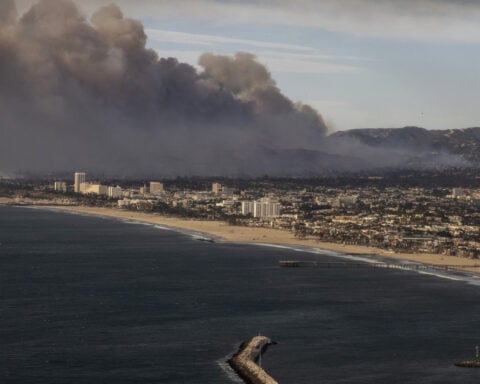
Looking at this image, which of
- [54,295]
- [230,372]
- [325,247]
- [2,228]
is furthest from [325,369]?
[2,228]

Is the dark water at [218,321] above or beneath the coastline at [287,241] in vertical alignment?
beneath

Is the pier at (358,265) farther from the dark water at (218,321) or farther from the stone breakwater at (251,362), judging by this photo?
the stone breakwater at (251,362)

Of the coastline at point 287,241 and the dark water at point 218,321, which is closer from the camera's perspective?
the dark water at point 218,321

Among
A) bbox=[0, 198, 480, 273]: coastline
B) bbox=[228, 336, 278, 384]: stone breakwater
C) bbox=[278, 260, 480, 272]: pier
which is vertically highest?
bbox=[0, 198, 480, 273]: coastline

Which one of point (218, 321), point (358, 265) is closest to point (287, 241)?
point (358, 265)

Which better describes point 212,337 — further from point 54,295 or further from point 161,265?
point 161,265

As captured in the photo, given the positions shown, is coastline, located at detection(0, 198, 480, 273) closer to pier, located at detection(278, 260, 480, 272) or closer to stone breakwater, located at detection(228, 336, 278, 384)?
pier, located at detection(278, 260, 480, 272)

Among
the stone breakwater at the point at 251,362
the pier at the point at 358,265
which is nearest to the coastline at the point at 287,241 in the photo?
the pier at the point at 358,265

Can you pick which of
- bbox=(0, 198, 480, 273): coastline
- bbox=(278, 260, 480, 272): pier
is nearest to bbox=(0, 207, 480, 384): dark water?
bbox=(278, 260, 480, 272): pier

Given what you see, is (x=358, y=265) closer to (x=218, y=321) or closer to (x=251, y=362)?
(x=218, y=321)
